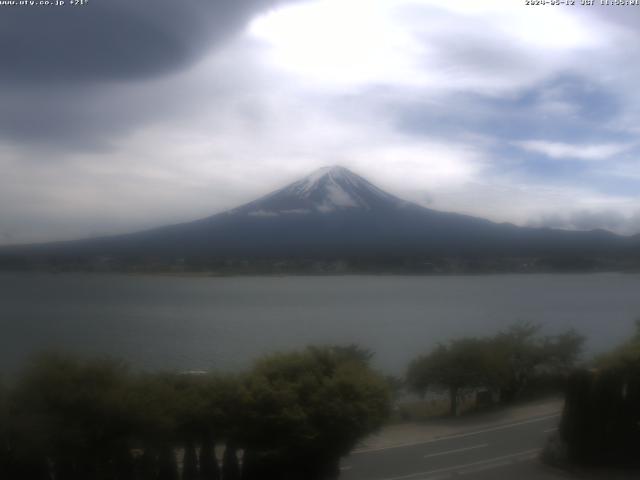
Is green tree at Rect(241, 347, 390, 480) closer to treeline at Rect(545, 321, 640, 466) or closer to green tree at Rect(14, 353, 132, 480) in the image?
green tree at Rect(14, 353, 132, 480)

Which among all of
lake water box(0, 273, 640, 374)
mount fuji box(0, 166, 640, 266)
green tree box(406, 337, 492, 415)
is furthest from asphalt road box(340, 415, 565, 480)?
mount fuji box(0, 166, 640, 266)

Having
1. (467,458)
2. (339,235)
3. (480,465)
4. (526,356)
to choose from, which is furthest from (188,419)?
(339,235)

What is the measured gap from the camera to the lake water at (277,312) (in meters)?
9.35

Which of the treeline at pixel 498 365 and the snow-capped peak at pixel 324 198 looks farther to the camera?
the snow-capped peak at pixel 324 198

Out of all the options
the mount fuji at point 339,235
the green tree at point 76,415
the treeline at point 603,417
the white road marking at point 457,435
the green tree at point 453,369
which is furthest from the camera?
the mount fuji at point 339,235

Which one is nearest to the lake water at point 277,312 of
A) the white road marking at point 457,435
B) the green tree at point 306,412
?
the green tree at point 306,412

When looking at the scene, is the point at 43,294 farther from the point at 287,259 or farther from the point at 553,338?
the point at 553,338

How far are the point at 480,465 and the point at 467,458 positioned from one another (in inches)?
7.9

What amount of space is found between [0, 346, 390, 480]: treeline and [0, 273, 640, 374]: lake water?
534 millimetres

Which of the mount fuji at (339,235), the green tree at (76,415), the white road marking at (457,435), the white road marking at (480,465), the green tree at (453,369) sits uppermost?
the mount fuji at (339,235)

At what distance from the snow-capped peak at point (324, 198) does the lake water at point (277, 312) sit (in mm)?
1948

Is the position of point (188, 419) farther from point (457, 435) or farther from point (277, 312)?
point (277, 312)

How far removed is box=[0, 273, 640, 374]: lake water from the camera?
9352mm

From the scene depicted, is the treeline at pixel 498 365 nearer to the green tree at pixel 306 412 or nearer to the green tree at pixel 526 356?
the green tree at pixel 526 356
